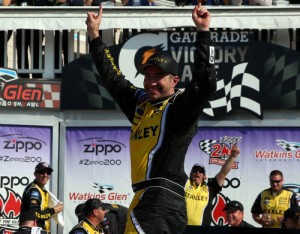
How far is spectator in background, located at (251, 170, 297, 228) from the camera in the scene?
13.8 metres

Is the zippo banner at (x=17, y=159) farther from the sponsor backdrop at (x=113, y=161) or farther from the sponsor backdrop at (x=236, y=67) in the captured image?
the sponsor backdrop at (x=236, y=67)

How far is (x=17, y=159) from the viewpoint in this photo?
56.7 feet

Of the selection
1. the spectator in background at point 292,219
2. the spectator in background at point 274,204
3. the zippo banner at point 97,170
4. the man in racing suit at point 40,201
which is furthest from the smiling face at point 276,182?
the zippo banner at point 97,170

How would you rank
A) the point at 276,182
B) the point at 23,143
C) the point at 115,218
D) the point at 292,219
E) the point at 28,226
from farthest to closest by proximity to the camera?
the point at 23,143, the point at 115,218, the point at 276,182, the point at 292,219, the point at 28,226

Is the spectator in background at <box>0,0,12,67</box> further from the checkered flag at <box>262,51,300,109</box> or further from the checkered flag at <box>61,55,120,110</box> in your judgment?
the checkered flag at <box>262,51,300,109</box>

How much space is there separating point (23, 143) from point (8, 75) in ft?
4.30

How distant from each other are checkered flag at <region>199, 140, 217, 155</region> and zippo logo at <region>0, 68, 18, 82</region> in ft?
11.9

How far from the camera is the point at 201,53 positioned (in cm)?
590

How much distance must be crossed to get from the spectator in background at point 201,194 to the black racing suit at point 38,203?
1.99 meters

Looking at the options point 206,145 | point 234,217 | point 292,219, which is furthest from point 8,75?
point 292,219

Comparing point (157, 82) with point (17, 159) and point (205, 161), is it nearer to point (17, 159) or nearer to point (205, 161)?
point (205, 161)

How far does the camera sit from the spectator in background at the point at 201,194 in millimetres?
13711

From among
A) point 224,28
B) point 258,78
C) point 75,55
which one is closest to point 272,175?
point 258,78

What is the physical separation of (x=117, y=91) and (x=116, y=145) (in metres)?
10.6
